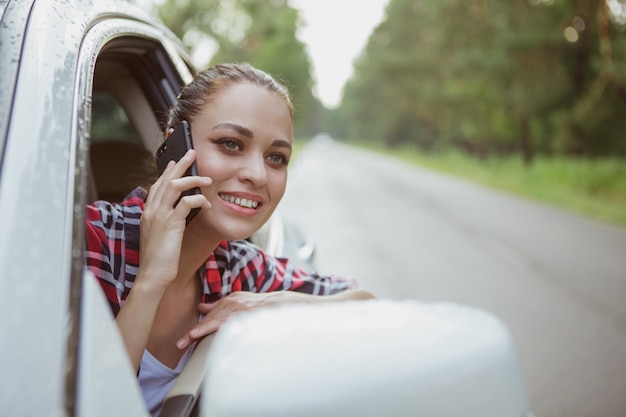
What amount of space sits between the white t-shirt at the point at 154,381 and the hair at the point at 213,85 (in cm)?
68

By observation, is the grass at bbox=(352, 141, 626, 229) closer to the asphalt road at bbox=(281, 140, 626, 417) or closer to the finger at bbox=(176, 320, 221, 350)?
the asphalt road at bbox=(281, 140, 626, 417)

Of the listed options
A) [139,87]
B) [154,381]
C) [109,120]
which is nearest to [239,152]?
[154,381]

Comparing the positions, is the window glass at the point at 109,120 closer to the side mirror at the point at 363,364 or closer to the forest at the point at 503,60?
the side mirror at the point at 363,364

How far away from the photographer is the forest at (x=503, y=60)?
20625 mm

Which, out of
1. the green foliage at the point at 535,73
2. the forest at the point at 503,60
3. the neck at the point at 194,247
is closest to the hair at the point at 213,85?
the neck at the point at 194,247

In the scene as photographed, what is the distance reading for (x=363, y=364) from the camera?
35.8 inches

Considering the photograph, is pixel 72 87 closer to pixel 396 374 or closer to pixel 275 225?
pixel 396 374

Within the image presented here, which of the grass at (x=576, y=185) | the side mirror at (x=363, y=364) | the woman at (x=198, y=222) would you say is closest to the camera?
the side mirror at (x=363, y=364)

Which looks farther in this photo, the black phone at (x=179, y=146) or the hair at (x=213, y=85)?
the hair at (x=213, y=85)

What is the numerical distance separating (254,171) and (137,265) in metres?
0.40

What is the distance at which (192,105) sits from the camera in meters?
1.80

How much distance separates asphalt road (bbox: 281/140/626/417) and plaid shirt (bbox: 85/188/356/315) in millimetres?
2484

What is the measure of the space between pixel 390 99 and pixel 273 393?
228 feet

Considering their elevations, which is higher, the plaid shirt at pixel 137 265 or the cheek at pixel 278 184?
the cheek at pixel 278 184
